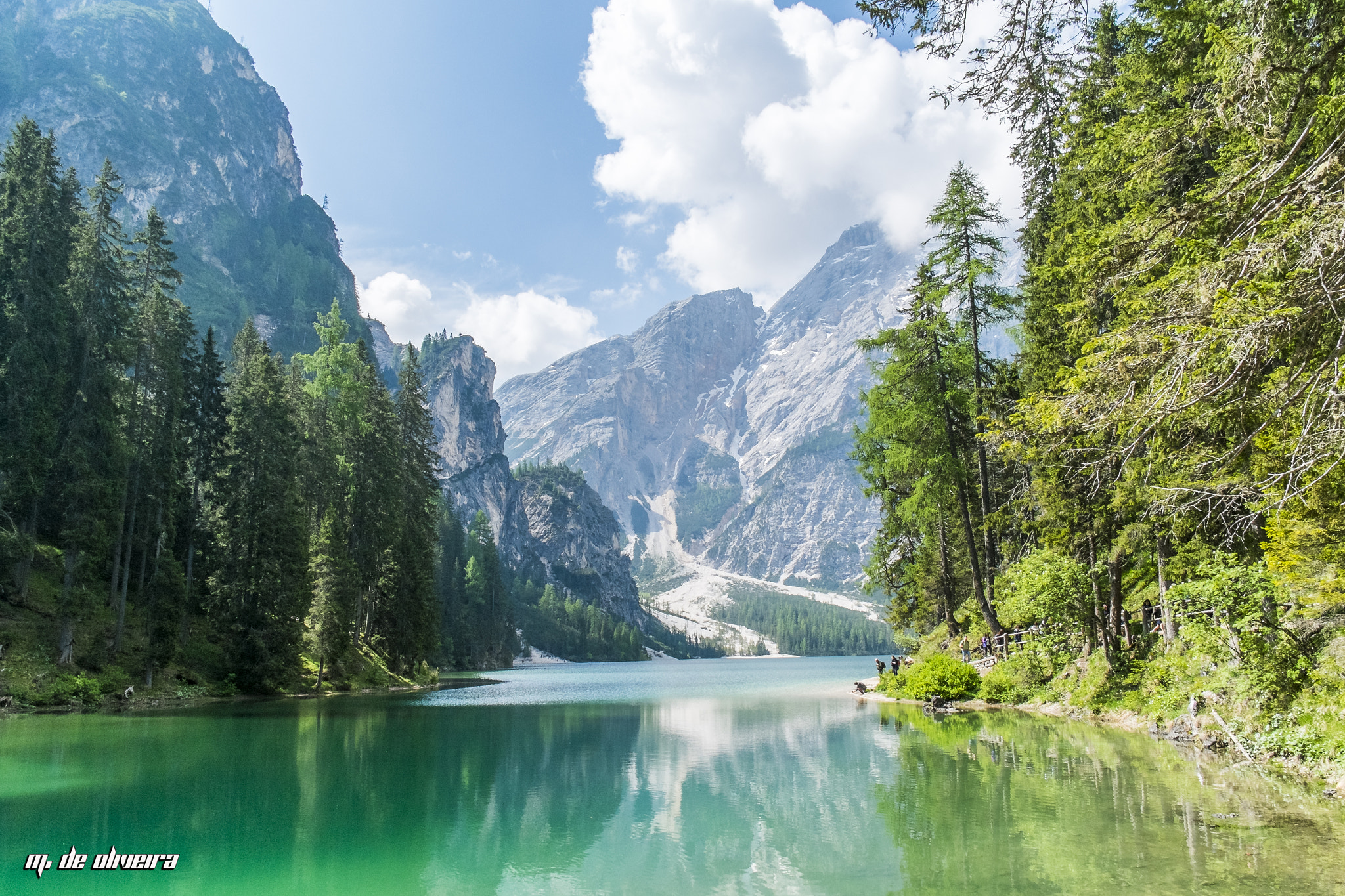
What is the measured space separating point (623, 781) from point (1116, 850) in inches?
309

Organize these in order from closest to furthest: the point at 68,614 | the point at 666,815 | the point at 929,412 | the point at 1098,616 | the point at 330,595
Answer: the point at 666,815 < the point at 1098,616 < the point at 68,614 < the point at 929,412 < the point at 330,595

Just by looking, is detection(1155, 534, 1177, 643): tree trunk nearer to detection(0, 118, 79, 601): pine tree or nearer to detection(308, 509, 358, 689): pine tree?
detection(308, 509, 358, 689): pine tree

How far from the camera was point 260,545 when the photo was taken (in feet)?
112

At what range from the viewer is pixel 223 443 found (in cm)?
3791

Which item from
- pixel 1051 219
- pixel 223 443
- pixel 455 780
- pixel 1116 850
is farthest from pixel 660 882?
pixel 223 443

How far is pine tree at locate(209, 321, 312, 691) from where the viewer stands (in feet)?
109

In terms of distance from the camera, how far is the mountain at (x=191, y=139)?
146 m

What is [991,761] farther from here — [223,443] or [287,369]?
[287,369]

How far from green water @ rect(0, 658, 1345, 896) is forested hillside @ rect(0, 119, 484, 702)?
11225mm

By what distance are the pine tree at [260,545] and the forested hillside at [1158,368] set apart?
2687cm

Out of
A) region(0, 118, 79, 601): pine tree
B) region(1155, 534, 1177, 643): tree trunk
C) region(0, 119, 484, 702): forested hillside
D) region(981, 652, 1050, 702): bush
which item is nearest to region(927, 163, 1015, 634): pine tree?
region(981, 652, 1050, 702): bush

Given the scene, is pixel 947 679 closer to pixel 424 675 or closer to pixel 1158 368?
pixel 1158 368

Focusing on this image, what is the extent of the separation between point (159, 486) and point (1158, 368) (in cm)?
3702

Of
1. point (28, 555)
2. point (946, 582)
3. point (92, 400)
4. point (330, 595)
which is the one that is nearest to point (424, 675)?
point (330, 595)
